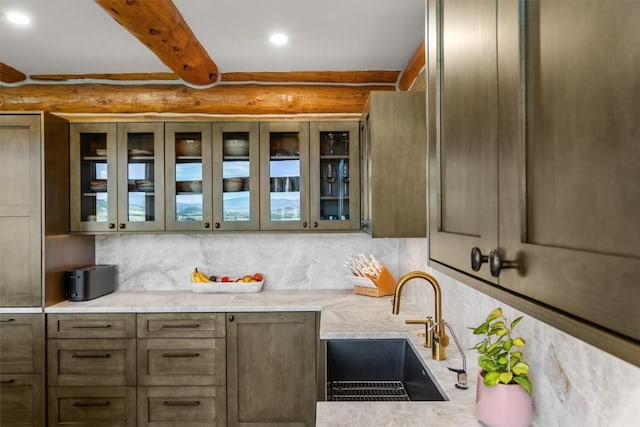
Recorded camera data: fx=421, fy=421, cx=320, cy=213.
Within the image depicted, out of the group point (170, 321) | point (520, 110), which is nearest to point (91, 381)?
point (170, 321)

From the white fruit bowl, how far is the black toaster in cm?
65

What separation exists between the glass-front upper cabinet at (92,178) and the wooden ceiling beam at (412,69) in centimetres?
215

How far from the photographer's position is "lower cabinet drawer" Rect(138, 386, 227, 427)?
2760 mm

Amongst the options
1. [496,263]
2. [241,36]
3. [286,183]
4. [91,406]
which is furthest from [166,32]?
[91,406]

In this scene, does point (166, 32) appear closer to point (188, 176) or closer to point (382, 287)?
point (188, 176)

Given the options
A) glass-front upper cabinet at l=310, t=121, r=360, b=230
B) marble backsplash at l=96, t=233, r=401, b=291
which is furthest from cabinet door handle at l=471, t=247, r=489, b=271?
marble backsplash at l=96, t=233, r=401, b=291

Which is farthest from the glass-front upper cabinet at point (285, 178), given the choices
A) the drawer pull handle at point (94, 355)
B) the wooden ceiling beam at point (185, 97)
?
the drawer pull handle at point (94, 355)

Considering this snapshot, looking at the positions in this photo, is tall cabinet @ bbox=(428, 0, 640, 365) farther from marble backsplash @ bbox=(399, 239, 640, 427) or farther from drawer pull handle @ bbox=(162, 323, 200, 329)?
drawer pull handle @ bbox=(162, 323, 200, 329)

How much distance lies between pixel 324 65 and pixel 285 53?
360 millimetres

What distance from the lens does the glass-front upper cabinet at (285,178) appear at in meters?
3.08

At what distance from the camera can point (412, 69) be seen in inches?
114

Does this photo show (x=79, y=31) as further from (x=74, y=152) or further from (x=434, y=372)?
(x=434, y=372)

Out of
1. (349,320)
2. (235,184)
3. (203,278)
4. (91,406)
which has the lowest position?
(91,406)

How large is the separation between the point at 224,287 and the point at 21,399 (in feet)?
4.84
